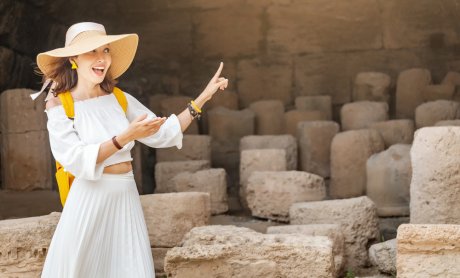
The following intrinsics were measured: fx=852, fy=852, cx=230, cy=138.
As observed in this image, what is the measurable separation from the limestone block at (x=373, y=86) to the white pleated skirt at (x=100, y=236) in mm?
6614

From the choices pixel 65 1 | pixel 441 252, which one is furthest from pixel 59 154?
pixel 65 1

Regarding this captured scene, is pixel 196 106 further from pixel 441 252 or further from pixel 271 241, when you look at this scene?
pixel 441 252

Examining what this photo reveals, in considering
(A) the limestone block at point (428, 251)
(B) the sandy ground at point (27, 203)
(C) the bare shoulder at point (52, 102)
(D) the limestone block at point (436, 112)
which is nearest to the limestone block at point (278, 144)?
(D) the limestone block at point (436, 112)

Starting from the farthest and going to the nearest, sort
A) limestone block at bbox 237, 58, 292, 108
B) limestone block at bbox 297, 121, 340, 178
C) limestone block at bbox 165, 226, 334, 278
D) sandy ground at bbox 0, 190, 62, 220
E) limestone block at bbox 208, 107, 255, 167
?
limestone block at bbox 237, 58, 292, 108 → limestone block at bbox 208, 107, 255, 167 → limestone block at bbox 297, 121, 340, 178 → sandy ground at bbox 0, 190, 62, 220 → limestone block at bbox 165, 226, 334, 278

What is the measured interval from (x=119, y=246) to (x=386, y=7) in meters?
7.68

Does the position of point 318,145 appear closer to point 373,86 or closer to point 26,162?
point 373,86

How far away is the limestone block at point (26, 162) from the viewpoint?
8.61 metres

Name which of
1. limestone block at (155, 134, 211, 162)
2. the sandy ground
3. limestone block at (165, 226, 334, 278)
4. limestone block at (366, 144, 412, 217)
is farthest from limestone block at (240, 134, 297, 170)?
limestone block at (165, 226, 334, 278)

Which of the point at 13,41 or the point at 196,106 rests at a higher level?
the point at 13,41

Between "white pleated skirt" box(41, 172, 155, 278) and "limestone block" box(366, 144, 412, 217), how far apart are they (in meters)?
4.39

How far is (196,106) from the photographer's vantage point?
4551mm

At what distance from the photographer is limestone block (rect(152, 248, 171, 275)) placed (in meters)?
6.65

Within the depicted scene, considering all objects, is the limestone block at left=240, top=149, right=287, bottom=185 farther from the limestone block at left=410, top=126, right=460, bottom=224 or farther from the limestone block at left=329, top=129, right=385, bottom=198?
the limestone block at left=410, top=126, right=460, bottom=224

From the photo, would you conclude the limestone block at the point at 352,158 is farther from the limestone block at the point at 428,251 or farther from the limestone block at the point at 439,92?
the limestone block at the point at 428,251
